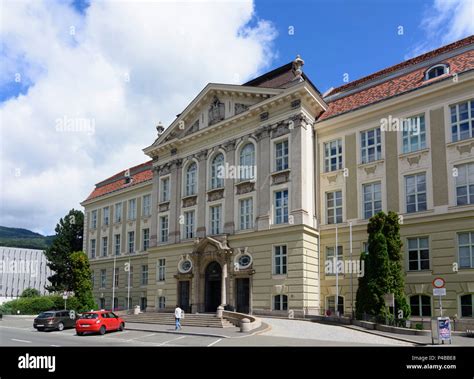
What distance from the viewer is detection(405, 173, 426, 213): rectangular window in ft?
99.7

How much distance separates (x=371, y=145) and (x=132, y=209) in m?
30.5

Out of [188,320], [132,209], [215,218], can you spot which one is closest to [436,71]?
[215,218]

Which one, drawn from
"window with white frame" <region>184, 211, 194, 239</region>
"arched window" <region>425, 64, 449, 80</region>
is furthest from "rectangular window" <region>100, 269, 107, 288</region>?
"arched window" <region>425, 64, 449, 80</region>

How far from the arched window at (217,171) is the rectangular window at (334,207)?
29.3 ft

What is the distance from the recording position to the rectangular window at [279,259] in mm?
33906

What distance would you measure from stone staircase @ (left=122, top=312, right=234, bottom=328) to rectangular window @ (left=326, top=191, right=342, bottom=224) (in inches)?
398

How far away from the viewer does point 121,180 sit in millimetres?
59000

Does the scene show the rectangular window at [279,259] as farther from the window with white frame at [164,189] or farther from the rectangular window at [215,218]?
the window with white frame at [164,189]

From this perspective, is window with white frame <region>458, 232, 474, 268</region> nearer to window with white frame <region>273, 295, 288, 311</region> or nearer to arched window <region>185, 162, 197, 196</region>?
window with white frame <region>273, 295, 288, 311</region>

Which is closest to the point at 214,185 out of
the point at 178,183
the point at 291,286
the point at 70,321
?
the point at 178,183

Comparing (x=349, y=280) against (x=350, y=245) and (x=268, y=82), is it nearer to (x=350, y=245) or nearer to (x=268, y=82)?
(x=350, y=245)

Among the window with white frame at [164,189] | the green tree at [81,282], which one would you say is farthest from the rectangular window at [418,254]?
the green tree at [81,282]

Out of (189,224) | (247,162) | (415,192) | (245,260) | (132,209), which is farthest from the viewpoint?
(132,209)

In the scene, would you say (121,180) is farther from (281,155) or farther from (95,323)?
(95,323)
